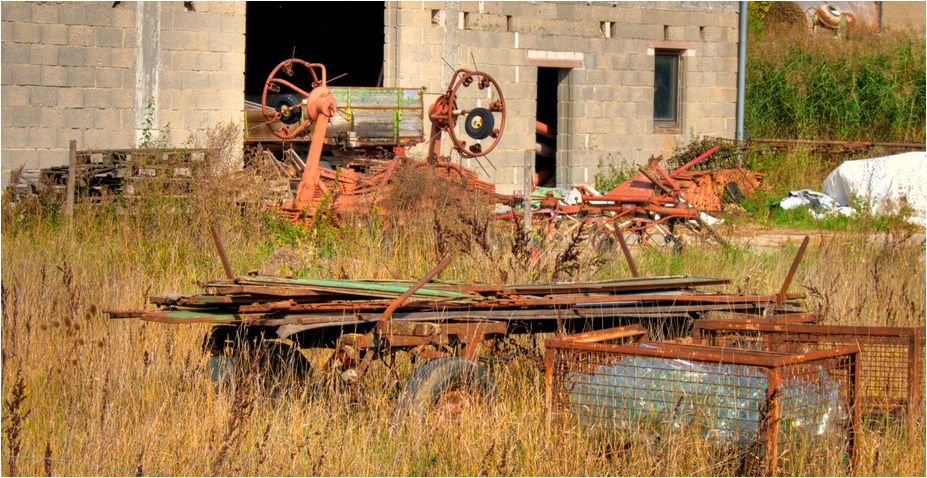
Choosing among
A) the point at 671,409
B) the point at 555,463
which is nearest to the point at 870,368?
the point at 671,409

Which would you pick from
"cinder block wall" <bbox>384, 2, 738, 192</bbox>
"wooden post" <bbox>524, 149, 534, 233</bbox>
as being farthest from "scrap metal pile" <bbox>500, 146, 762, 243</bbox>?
"cinder block wall" <bbox>384, 2, 738, 192</bbox>

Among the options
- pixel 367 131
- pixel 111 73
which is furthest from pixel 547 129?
pixel 111 73

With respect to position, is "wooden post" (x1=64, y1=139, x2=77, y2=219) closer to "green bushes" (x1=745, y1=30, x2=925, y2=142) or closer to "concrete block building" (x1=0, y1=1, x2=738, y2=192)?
"concrete block building" (x1=0, y1=1, x2=738, y2=192)

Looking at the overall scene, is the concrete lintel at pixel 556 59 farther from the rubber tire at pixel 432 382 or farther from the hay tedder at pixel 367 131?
the rubber tire at pixel 432 382

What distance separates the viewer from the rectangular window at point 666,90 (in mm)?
15992

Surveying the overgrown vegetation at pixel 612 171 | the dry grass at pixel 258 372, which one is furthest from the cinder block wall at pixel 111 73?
the overgrown vegetation at pixel 612 171

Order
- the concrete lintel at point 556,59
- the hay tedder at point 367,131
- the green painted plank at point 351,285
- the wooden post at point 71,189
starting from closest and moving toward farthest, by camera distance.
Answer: the green painted plank at point 351,285
the wooden post at point 71,189
the hay tedder at point 367,131
the concrete lintel at point 556,59

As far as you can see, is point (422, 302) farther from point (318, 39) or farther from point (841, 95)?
point (318, 39)

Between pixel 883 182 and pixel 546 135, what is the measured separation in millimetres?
5625

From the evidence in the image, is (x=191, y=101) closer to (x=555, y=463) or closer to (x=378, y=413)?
(x=378, y=413)

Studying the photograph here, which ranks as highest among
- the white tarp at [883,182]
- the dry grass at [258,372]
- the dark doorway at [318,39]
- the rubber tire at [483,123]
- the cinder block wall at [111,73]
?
the dark doorway at [318,39]

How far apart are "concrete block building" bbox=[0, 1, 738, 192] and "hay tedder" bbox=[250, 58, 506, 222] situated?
33.5 inches

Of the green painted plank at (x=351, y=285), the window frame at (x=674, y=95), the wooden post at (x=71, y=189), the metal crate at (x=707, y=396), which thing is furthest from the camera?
the window frame at (x=674, y=95)

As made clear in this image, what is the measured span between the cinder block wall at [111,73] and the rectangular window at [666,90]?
7.83 metres
